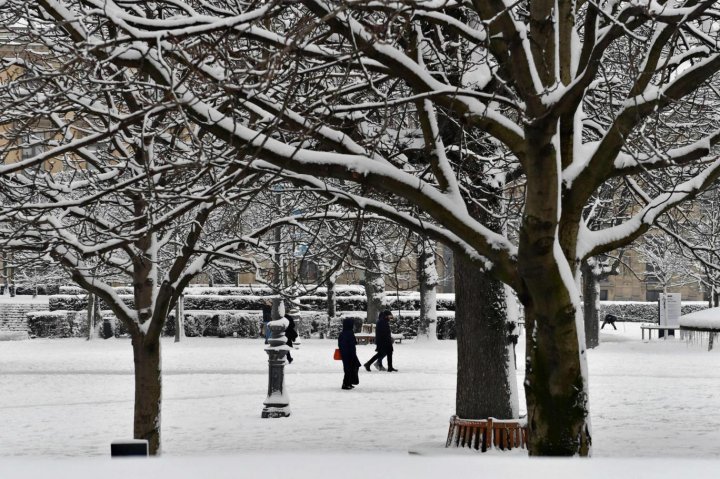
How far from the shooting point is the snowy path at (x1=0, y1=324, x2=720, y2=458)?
11859 millimetres

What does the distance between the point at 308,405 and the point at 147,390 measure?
5363 millimetres

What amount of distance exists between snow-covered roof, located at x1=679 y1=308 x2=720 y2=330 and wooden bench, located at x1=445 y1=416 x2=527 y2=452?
227cm

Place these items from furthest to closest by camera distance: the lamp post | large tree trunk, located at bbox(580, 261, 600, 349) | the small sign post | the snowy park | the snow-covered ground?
1. the small sign post
2. large tree trunk, located at bbox(580, 261, 600, 349)
3. the lamp post
4. the snow-covered ground
5. the snowy park

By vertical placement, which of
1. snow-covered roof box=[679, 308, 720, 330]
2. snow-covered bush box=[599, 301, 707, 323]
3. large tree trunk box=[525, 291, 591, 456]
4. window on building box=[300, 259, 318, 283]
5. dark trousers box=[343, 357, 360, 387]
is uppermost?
window on building box=[300, 259, 318, 283]

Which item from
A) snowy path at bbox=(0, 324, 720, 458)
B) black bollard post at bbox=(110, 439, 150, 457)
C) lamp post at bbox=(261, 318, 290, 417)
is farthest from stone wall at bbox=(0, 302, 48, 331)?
black bollard post at bbox=(110, 439, 150, 457)

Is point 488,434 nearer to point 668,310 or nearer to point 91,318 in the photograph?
point 91,318

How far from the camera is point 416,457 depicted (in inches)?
132

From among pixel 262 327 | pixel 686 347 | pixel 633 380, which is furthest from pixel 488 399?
pixel 262 327

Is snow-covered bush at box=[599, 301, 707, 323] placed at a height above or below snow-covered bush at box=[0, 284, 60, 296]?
below

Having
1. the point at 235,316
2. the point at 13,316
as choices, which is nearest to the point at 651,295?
the point at 235,316

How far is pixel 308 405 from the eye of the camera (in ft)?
51.4

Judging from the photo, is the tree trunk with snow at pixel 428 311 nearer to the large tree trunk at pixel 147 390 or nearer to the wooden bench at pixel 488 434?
the wooden bench at pixel 488 434

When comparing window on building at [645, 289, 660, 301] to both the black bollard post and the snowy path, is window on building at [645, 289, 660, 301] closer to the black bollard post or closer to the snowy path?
the snowy path

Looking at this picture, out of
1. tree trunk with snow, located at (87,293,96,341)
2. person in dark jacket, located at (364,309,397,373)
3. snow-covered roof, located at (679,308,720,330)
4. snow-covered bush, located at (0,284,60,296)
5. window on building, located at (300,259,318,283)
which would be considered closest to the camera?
snow-covered roof, located at (679,308,720,330)
